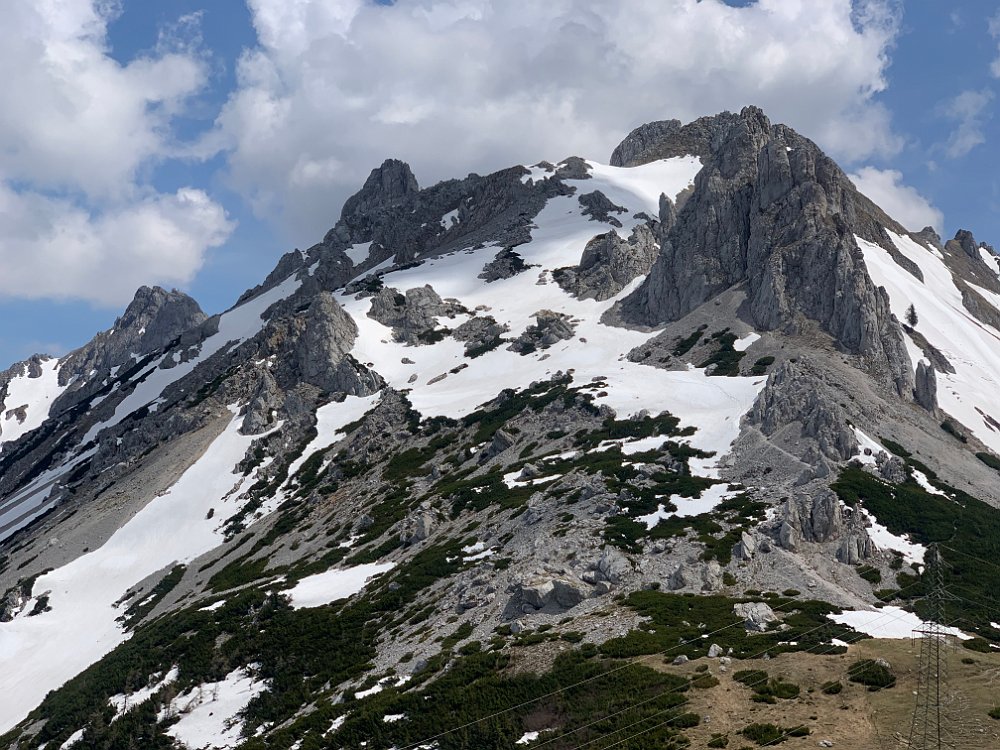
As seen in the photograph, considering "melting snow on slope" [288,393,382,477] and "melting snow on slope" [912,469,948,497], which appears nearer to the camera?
"melting snow on slope" [912,469,948,497]

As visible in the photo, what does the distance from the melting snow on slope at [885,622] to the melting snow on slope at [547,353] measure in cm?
2647

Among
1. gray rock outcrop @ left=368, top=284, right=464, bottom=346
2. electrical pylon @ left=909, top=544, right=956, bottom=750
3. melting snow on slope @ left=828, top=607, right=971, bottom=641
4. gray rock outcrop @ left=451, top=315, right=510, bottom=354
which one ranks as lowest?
melting snow on slope @ left=828, top=607, right=971, bottom=641

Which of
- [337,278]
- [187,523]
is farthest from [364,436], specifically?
[337,278]

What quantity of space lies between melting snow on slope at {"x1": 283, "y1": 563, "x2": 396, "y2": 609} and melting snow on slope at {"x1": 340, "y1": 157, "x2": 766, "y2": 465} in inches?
1228

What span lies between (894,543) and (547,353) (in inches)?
2781

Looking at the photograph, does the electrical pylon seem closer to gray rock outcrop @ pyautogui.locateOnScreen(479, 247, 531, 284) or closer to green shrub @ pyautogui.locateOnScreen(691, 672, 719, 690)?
green shrub @ pyautogui.locateOnScreen(691, 672, 719, 690)

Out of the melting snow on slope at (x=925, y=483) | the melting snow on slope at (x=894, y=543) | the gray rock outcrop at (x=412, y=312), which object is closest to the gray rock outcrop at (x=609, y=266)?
the gray rock outcrop at (x=412, y=312)

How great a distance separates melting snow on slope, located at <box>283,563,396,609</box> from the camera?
63812mm

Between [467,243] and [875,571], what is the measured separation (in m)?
148

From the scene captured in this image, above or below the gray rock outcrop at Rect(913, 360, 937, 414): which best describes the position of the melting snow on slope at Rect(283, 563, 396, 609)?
below

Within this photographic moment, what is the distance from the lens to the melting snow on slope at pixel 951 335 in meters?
96.0

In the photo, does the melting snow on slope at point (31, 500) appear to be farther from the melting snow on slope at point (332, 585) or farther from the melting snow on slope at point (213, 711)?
the melting snow on slope at point (213, 711)

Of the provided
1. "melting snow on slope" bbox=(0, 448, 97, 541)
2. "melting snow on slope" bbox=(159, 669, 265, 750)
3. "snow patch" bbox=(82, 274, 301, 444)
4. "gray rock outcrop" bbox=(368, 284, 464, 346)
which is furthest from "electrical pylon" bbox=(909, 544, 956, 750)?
"snow patch" bbox=(82, 274, 301, 444)

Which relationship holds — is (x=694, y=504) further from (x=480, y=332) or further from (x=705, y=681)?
(x=480, y=332)
